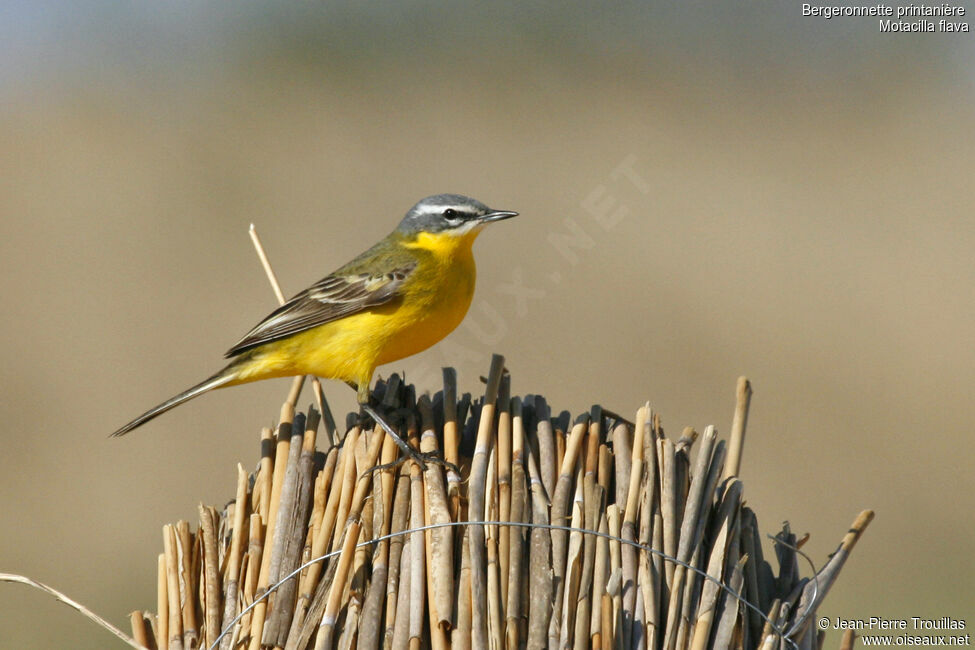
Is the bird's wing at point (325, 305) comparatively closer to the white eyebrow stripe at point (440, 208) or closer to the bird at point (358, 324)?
the bird at point (358, 324)

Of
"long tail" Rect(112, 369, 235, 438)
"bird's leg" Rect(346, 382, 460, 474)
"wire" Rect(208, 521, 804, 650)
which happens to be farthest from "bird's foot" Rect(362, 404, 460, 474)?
"long tail" Rect(112, 369, 235, 438)

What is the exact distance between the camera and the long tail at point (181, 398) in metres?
5.87

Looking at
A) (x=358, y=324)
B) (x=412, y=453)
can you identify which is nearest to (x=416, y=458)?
(x=412, y=453)

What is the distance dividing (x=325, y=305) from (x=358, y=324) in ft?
1.17

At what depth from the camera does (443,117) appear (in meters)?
21.4

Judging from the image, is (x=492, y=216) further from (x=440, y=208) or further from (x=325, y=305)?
(x=325, y=305)

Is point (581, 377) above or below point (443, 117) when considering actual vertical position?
below

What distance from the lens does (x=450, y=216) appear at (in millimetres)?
7270

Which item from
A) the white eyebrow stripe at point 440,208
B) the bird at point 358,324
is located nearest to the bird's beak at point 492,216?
the white eyebrow stripe at point 440,208

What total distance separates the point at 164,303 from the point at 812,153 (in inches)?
452

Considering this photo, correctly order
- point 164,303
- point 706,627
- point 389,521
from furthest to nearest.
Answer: point 164,303 < point 389,521 < point 706,627

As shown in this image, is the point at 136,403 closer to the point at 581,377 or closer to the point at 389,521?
the point at 581,377

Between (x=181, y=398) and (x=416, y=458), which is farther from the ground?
(x=181, y=398)

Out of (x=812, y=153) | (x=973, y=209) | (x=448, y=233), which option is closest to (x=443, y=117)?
(x=812, y=153)
